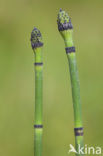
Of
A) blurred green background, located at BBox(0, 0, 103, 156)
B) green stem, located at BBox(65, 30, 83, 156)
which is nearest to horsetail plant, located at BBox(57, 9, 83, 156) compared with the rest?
green stem, located at BBox(65, 30, 83, 156)

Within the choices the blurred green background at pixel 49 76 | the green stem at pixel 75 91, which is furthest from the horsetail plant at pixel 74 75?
the blurred green background at pixel 49 76

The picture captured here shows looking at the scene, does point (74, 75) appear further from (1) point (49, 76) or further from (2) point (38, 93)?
(1) point (49, 76)

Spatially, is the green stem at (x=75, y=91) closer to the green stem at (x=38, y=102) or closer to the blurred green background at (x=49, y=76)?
the green stem at (x=38, y=102)

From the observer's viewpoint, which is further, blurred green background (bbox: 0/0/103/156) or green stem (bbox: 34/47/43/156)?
blurred green background (bbox: 0/0/103/156)

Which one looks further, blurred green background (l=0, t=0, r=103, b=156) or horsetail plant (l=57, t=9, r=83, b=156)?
blurred green background (l=0, t=0, r=103, b=156)

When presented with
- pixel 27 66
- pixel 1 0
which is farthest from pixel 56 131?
pixel 1 0

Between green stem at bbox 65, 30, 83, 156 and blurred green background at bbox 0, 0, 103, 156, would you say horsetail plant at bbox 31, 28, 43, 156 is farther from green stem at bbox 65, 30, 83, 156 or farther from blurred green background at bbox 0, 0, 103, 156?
blurred green background at bbox 0, 0, 103, 156

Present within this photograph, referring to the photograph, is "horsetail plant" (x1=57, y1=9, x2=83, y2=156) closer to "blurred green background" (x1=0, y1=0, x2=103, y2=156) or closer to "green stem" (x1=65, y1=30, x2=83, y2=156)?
"green stem" (x1=65, y1=30, x2=83, y2=156)

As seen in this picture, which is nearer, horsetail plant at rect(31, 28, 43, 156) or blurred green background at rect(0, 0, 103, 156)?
horsetail plant at rect(31, 28, 43, 156)

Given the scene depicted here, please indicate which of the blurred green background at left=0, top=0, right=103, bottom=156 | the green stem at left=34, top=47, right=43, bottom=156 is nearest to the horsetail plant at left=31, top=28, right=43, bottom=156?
the green stem at left=34, top=47, right=43, bottom=156
